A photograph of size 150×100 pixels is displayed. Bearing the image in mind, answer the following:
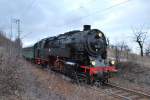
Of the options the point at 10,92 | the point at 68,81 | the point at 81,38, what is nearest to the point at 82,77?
the point at 68,81

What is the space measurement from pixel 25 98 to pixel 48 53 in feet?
57.0

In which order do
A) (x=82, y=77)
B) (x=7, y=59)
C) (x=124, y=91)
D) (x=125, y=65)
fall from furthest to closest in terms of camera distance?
1. (x=125, y=65)
2. (x=82, y=77)
3. (x=124, y=91)
4. (x=7, y=59)

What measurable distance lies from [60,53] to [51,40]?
16.0ft

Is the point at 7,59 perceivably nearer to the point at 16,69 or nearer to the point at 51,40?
the point at 16,69

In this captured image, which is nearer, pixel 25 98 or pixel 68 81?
pixel 25 98

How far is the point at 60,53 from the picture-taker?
22172 mm

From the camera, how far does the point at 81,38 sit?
19.1 meters

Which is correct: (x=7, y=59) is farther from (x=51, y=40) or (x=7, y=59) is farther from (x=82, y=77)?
(x=51, y=40)

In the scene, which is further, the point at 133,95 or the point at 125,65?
the point at 125,65

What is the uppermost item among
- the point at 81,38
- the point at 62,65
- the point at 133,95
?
the point at 81,38

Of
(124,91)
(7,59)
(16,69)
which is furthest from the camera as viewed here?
(124,91)

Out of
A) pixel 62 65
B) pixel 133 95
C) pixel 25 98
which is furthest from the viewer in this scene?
pixel 62 65

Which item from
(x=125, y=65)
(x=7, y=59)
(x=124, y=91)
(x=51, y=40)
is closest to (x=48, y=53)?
(x=51, y=40)

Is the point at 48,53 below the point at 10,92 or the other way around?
the other way around
